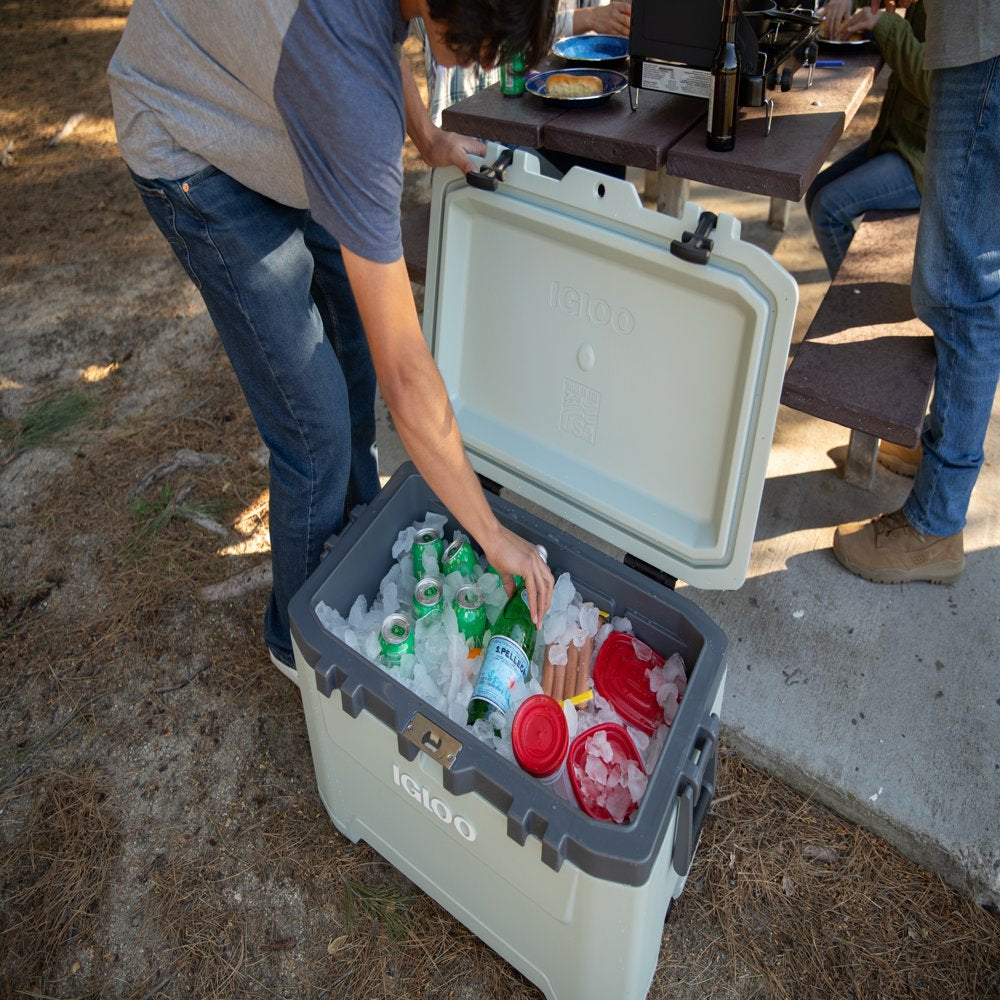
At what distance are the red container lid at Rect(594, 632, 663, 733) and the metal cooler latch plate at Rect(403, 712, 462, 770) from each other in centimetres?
40

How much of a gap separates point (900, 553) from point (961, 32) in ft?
3.82

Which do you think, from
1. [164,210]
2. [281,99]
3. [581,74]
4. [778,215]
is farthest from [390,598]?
[778,215]

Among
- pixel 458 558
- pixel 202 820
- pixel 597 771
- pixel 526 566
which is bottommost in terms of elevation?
pixel 202 820

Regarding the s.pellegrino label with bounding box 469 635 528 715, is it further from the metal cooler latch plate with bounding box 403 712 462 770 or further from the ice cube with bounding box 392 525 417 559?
the ice cube with bounding box 392 525 417 559

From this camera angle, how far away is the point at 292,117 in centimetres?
109

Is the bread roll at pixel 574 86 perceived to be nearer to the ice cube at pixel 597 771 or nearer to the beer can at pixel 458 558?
the beer can at pixel 458 558

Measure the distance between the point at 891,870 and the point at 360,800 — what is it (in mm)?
1100

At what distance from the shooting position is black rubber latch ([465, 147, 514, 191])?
1.48 meters

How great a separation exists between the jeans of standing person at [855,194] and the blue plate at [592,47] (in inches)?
28.8

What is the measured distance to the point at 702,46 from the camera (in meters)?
1.75

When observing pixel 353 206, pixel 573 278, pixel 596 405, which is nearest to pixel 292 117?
pixel 353 206

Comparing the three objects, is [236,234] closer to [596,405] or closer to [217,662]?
[596,405]

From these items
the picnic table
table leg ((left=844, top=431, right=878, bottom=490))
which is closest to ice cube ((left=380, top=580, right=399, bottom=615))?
the picnic table

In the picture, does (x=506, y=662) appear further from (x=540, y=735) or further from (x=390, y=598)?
(x=390, y=598)
